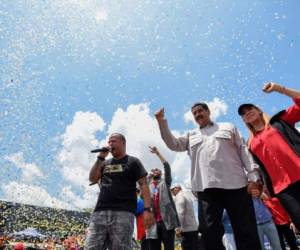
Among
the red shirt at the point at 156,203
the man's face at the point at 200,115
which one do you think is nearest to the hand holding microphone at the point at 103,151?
the man's face at the point at 200,115

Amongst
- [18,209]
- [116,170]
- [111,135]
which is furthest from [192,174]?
[18,209]

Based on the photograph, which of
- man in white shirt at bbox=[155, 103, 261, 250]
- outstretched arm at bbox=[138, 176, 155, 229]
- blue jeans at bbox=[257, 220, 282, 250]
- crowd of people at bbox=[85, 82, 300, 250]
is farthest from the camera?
blue jeans at bbox=[257, 220, 282, 250]

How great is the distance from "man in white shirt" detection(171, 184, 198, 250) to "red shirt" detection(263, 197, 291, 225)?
66.2 inches

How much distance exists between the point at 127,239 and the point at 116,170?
99cm

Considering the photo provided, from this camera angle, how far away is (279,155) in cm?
337

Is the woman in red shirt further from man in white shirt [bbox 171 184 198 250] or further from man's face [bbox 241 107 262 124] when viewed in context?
man in white shirt [bbox 171 184 198 250]

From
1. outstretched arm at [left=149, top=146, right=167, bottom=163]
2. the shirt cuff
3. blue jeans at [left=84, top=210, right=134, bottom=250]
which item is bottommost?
blue jeans at [left=84, top=210, right=134, bottom=250]

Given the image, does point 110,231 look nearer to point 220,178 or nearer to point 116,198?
point 116,198

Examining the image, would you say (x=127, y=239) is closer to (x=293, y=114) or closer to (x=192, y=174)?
(x=192, y=174)

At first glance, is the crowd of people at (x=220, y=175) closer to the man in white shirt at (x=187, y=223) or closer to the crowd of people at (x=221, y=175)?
the crowd of people at (x=221, y=175)

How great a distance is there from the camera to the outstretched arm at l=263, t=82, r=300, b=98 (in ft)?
11.2

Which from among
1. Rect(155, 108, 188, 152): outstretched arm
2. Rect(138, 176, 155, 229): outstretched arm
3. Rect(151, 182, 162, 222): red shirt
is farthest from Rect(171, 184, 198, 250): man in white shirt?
Rect(155, 108, 188, 152): outstretched arm

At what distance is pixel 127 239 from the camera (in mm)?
4426

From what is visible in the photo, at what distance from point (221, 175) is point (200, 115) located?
3.05 feet
